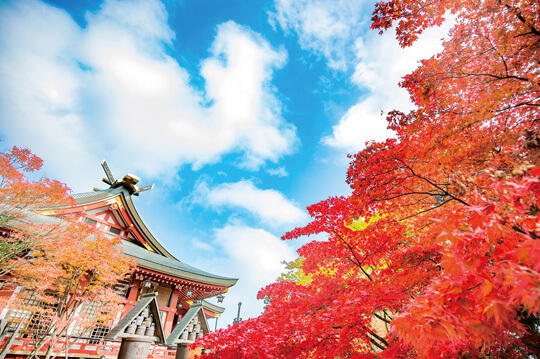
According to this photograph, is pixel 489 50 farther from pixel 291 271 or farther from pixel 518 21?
pixel 291 271

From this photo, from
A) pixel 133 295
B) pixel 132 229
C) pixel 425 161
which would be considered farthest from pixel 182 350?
pixel 132 229

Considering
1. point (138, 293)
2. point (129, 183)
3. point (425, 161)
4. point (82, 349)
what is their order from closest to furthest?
point (425, 161) → point (82, 349) → point (138, 293) → point (129, 183)

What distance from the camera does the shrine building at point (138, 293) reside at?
227 inches

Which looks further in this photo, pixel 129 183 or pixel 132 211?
pixel 129 183

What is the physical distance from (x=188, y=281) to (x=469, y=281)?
12.6 meters

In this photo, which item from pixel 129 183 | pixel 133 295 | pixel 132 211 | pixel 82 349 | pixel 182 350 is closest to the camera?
pixel 182 350

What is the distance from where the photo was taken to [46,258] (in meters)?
8.27

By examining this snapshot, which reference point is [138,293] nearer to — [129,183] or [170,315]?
[170,315]

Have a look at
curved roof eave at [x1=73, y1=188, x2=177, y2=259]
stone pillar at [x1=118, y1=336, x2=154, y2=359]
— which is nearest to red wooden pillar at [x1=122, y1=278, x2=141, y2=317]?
curved roof eave at [x1=73, y1=188, x2=177, y2=259]

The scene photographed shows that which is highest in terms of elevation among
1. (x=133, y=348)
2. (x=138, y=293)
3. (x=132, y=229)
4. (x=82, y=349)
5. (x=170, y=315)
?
(x=132, y=229)

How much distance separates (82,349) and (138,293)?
281 cm

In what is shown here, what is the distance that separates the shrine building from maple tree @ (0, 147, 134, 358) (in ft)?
1.95

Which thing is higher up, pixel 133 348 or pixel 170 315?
pixel 170 315

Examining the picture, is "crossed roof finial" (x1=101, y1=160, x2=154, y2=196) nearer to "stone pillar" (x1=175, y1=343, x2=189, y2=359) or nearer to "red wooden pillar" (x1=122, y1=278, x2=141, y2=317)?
"red wooden pillar" (x1=122, y1=278, x2=141, y2=317)
